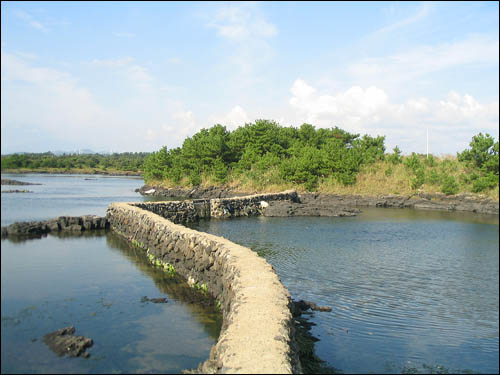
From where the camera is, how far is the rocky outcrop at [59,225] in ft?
51.1

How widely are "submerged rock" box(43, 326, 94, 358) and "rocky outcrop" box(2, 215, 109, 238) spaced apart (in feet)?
31.3

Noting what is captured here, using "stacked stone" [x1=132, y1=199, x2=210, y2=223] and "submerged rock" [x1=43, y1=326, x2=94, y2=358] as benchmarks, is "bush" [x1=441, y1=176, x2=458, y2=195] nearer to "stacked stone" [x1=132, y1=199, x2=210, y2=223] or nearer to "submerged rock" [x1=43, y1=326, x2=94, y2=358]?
"stacked stone" [x1=132, y1=199, x2=210, y2=223]

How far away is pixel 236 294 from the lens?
6.98 m

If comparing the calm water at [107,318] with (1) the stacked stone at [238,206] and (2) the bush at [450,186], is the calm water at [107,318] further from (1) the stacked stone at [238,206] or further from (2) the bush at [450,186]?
(2) the bush at [450,186]

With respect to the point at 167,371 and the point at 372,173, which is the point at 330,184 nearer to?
the point at 372,173

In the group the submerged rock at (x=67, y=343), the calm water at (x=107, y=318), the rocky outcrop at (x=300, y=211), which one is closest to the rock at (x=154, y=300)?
the calm water at (x=107, y=318)

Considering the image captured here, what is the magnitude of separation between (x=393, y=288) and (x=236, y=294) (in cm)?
557

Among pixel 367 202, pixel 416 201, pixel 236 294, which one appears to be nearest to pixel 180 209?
pixel 236 294

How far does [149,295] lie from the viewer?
9.48 metres

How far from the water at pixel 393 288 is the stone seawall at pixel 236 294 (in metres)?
1.46

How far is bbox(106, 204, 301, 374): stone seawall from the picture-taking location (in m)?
4.62

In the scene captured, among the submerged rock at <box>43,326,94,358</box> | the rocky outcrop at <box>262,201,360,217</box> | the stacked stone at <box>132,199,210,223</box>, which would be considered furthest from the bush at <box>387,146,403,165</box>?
the submerged rock at <box>43,326,94,358</box>

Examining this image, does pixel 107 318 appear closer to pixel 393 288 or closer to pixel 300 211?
pixel 393 288

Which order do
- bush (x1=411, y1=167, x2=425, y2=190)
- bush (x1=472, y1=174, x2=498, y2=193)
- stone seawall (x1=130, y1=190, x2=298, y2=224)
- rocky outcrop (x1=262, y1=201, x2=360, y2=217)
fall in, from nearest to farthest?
stone seawall (x1=130, y1=190, x2=298, y2=224)
rocky outcrop (x1=262, y1=201, x2=360, y2=217)
bush (x1=472, y1=174, x2=498, y2=193)
bush (x1=411, y1=167, x2=425, y2=190)
